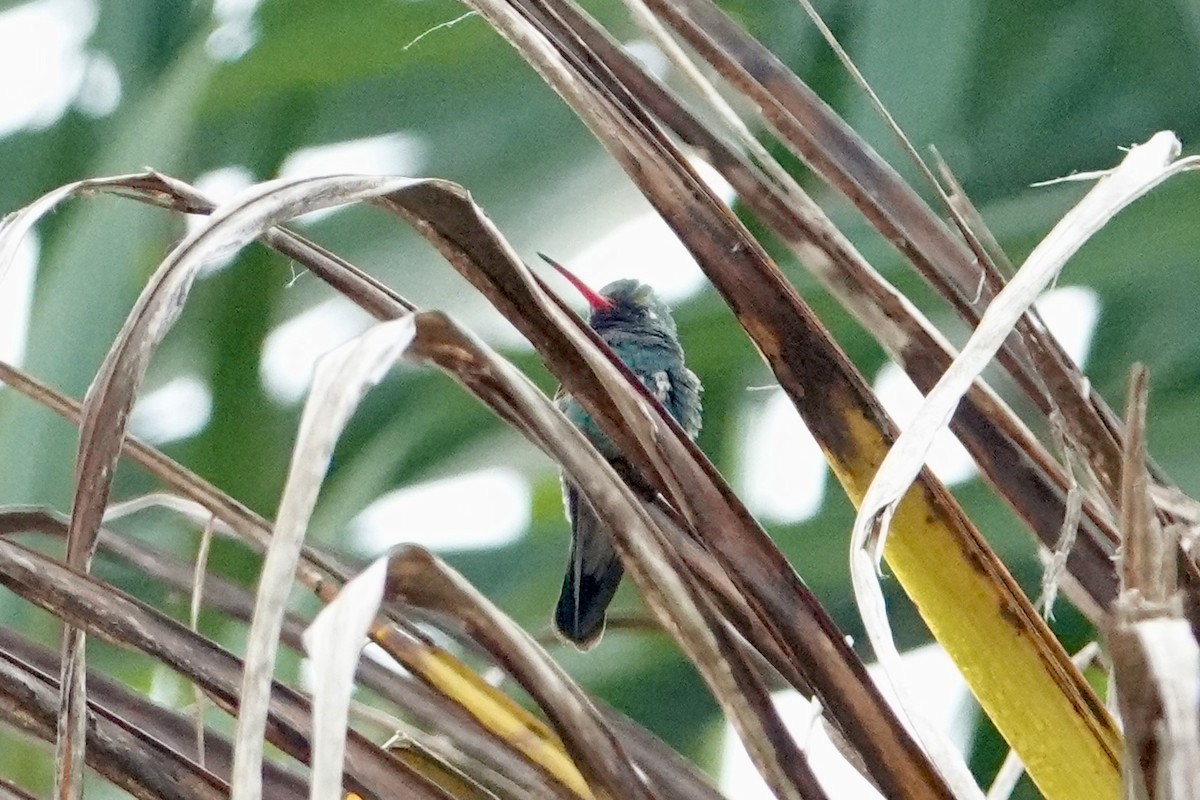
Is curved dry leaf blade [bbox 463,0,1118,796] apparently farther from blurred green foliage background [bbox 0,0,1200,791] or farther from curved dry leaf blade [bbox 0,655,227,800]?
blurred green foliage background [bbox 0,0,1200,791]

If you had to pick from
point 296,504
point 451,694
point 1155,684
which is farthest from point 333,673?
point 451,694

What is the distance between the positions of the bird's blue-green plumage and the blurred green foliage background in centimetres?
4

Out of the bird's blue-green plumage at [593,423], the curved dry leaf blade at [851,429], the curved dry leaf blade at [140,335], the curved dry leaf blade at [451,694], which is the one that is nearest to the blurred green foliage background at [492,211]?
the bird's blue-green plumage at [593,423]

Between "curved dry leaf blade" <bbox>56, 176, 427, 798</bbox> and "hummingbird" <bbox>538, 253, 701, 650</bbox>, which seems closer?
"curved dry leaf blade" <bbox>56, 176, 427, 798</bbox>

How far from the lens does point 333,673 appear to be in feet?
0.85

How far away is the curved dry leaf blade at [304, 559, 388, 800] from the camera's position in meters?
0.24

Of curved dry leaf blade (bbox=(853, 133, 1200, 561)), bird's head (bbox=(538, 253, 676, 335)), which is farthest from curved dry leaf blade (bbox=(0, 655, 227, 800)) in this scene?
bird's head (bbox=(538, 253, 676, 335))

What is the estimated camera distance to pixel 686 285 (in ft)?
4.46

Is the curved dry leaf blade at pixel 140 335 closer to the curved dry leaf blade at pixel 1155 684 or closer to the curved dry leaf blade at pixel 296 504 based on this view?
the curved dry leaf blade at pixel 296 504

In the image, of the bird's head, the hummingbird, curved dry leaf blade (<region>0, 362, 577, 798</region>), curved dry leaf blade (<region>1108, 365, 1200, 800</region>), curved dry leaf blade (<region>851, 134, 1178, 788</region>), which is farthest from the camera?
the bird's head

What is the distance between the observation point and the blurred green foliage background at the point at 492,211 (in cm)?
115

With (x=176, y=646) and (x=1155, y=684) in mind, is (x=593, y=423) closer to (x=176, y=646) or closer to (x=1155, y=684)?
(x=176, y=646)

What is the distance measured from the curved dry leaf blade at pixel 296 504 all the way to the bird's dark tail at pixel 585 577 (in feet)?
2.78

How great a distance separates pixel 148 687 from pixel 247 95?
589 millimetres
